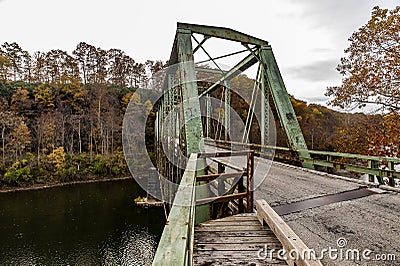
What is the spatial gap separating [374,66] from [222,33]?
6912 mm

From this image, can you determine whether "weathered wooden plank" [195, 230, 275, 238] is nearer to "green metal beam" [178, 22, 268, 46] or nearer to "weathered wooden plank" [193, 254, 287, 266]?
"weathered wooden plank" [193, 254, 287, 266]

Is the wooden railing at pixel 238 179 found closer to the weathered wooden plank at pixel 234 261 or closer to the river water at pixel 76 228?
the weathered wooden plank at pixel 234 261

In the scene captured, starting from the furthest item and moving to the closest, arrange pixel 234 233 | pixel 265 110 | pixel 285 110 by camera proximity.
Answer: pixel 265 110
pixel 285 110
pixel 234 233

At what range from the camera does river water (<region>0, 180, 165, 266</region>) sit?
674 inches

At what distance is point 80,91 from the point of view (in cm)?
4728

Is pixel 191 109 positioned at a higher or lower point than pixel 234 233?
higher

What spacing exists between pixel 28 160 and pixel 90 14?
2421cm

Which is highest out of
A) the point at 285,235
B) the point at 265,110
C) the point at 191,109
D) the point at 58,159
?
the point at 265,110

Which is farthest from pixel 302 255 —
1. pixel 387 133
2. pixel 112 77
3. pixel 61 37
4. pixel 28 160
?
pixel 61 37

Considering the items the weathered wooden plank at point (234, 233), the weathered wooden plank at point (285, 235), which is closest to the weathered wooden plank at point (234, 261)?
the weathered wooden plank at point (285, 235)

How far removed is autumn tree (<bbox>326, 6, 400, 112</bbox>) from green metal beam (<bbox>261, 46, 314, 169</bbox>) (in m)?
5.07

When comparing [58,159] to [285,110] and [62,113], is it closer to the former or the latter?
[62,113]

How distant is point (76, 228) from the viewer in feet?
70.1

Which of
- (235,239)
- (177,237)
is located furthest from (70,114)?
(177,237)
